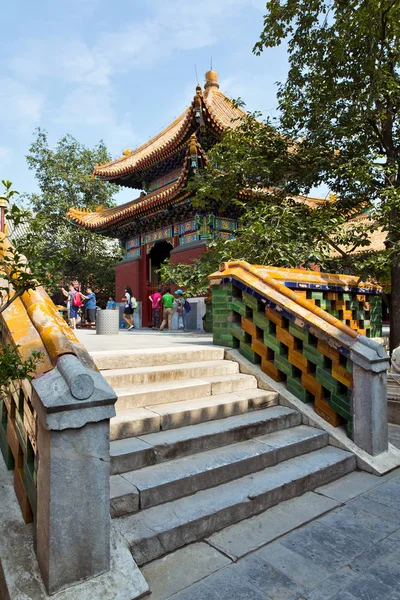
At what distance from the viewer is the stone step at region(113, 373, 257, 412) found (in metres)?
3.13

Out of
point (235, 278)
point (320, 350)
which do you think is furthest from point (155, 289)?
point (320, 350)

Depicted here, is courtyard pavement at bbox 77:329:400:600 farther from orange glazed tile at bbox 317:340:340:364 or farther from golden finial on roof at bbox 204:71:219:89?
golden finial on roof at bbox 204:71:219:89

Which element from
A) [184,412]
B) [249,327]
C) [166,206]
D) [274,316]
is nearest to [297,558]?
[184,412]

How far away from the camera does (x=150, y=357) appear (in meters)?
3.77

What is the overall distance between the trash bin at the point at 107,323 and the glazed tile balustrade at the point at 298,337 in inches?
175

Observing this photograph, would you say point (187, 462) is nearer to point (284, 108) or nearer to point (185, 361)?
point (185, 361)

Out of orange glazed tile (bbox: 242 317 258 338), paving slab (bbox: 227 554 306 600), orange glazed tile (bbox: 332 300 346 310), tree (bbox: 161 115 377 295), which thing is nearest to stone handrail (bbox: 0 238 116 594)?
paving slab (bbox: 227 554 306 600)

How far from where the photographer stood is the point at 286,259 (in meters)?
6.20

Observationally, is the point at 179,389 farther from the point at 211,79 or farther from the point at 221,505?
the point at 211,79

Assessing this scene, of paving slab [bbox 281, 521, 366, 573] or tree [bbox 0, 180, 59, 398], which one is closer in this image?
tree [bbox 0, 180, 59, 398]

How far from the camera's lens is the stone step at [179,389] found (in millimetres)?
3128

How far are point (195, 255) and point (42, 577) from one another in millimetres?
10607

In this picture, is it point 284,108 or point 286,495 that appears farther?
point 284,108

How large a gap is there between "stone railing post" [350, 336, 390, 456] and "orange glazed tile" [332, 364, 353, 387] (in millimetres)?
65
